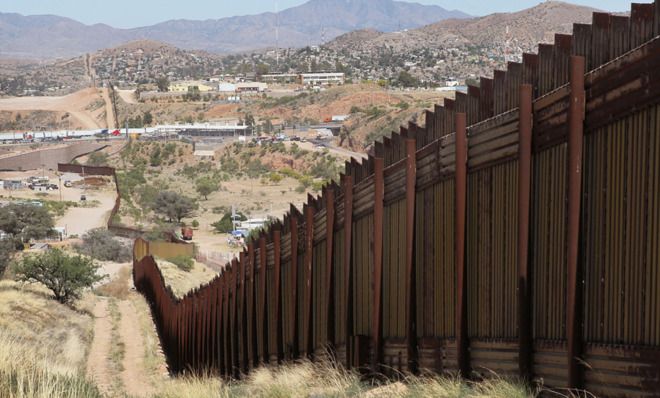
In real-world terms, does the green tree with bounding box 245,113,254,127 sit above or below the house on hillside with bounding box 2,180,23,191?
above

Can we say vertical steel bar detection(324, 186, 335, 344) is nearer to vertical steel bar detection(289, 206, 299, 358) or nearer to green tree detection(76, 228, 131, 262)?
vertical steel bar detection(289, 206, 299, 358)

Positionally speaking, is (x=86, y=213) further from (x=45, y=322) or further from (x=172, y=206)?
(x=45, y=322)

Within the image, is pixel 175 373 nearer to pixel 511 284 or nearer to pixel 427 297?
pixel 427 297

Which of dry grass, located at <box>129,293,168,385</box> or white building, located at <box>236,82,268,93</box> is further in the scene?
white building, located at <box>236,82,268,93</box>

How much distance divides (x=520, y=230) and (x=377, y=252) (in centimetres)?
224

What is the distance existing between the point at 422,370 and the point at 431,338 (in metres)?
0.27

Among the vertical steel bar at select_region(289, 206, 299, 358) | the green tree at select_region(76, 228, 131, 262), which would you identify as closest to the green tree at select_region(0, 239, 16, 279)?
the green tree at select_region(76, 228, 131, 262)

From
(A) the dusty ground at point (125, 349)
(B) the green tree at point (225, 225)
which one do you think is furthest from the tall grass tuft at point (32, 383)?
(B) the green tree at point (225, 225)

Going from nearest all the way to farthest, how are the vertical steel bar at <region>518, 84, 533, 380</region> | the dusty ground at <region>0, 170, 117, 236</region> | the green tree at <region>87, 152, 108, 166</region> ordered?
the vertical steel bar at <region>518, 84, 533, 380</region> → the dusty ground at <region>0, 170, 117, 236</region> → the green tree at <region>87, 152, 108, 166</region>

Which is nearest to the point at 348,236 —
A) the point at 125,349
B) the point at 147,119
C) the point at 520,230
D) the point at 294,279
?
the point at 294,279

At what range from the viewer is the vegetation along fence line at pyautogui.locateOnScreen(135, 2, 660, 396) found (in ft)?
16.8

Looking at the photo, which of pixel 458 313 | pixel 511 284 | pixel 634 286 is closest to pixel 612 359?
pixel 634 286

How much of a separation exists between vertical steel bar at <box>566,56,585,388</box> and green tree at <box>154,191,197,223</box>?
62.1 m

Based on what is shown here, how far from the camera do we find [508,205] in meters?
6.25
